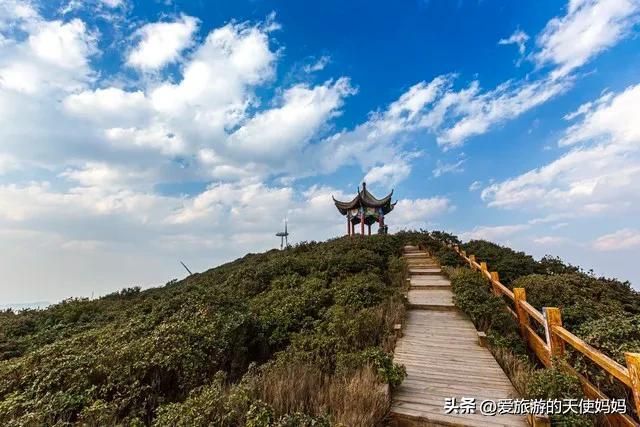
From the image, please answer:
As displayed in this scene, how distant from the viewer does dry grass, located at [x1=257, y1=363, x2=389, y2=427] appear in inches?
131

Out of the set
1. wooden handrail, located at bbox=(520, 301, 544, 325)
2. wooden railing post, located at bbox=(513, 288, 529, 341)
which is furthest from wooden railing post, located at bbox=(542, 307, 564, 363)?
wooden railing post, located at bbox=(513, 288, 529, 341)

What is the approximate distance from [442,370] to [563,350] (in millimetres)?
1677

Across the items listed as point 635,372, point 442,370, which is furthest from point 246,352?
point 635,372

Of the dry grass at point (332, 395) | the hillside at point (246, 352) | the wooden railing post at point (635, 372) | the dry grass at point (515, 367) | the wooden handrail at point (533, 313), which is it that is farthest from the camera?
the wooden handrail at point (533, 313)

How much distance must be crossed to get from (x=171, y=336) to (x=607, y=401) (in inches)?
233

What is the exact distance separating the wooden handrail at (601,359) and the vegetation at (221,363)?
7.14 feet

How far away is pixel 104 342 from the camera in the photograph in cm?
585

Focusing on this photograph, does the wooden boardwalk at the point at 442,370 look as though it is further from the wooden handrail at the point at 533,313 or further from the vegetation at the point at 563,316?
the wooden handrail at the point at 533,313

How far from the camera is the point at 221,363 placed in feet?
17.4

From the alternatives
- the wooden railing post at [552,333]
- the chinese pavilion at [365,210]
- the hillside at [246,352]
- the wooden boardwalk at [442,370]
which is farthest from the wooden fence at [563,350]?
the chinese pavilion at [365,210]

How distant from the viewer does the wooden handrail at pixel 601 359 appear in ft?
9.76

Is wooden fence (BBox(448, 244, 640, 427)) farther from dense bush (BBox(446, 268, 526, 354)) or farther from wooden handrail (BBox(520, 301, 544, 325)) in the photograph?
dense bush (BBox(446, 268, 526, 354))

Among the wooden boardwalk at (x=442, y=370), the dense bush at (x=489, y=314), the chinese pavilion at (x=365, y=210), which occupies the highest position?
the chinese pavilion at (x=365, y=210)

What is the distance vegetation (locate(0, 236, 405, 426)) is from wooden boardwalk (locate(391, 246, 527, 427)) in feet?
1.06
